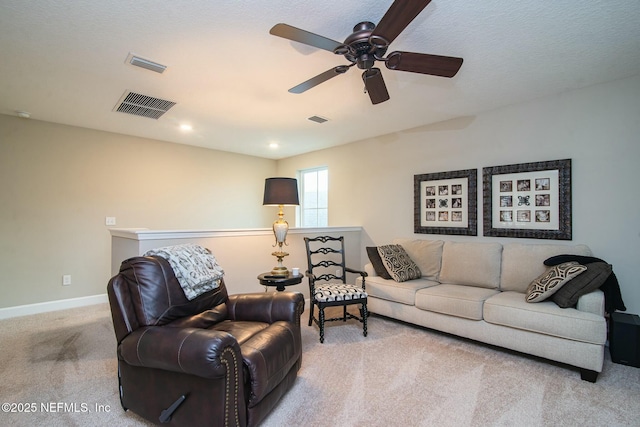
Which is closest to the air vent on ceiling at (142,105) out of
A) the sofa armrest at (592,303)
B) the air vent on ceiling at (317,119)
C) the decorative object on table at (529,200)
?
the air vent on ceiling at (317,119)

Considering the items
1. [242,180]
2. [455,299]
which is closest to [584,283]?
[455,299]

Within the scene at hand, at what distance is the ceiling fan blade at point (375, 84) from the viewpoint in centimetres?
205

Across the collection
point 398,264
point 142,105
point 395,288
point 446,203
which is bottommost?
point 395,288

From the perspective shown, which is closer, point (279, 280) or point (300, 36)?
point (300, 36)

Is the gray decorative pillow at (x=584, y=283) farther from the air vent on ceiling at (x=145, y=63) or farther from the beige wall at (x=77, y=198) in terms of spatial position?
the beige wall at (x=77, y=198)

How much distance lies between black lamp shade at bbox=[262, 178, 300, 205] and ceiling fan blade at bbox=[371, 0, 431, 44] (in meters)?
1.77

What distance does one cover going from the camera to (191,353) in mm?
1530

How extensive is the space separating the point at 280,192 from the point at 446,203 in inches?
85.3

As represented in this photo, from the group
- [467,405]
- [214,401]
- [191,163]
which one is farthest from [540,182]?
[191,163]

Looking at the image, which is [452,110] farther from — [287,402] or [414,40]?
[287,402]

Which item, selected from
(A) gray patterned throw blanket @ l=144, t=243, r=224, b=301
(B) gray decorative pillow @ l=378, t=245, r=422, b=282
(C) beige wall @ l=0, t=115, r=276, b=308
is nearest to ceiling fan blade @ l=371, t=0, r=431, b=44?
(A) gray patterned throw blanket @ l=144, t=243, r=224, b=301

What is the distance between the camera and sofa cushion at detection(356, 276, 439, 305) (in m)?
3.38

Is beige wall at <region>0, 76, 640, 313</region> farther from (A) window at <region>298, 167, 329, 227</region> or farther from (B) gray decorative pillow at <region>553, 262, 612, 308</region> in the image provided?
(B) gray decorative pillow at <region>553, 262, 612, 308</region>

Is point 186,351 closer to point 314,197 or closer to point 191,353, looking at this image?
point 191,353
